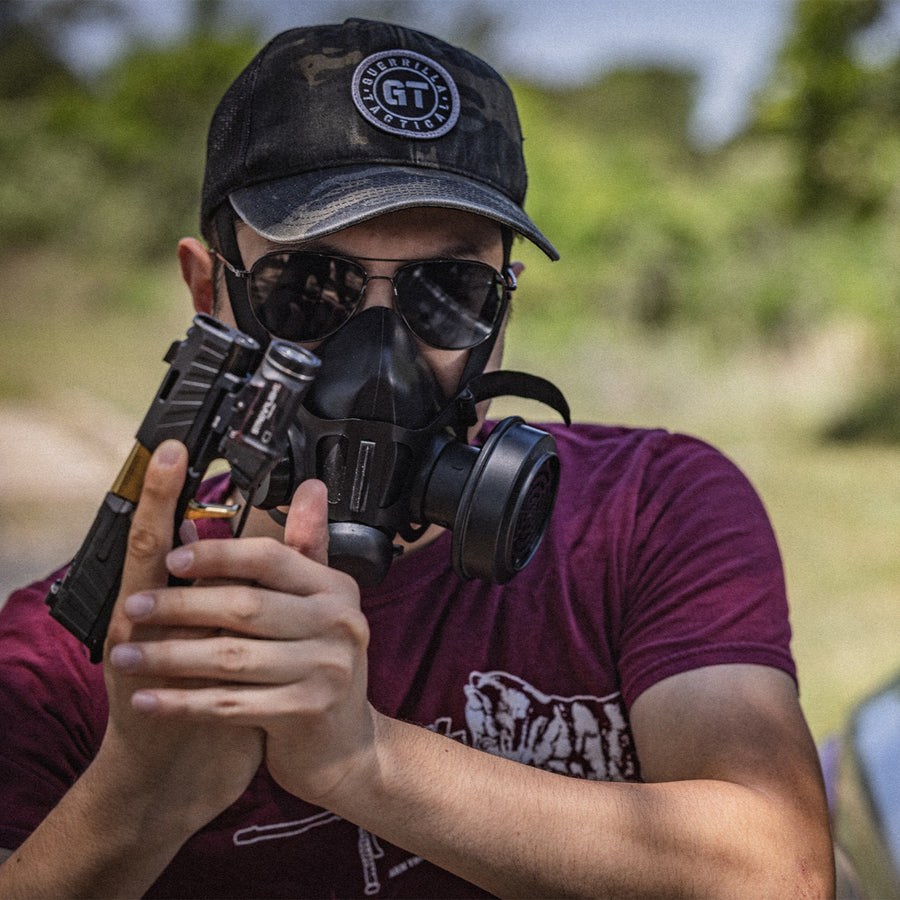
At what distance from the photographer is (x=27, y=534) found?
26.2 ft

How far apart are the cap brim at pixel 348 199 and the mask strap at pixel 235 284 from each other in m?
0.06

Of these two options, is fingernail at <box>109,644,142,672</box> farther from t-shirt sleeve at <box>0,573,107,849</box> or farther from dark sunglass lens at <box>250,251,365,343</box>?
dark sunglass lens at <box>250,251,365,343</box>

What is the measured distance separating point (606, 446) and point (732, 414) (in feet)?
39.6

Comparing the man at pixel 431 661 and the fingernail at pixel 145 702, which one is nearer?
the fingernail at pixel 145 702

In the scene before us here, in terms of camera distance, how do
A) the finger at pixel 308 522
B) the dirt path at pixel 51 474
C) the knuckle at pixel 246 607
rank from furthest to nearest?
the dirt path at pixel 51 474, the finger at pixel 308 522, the knuckle at pixel 246 607

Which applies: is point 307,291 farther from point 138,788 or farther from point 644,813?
point 644,813

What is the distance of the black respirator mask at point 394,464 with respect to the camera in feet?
5.69

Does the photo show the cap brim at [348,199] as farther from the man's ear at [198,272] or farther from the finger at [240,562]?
the finger at [240,562]

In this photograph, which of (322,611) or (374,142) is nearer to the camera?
(322,611)

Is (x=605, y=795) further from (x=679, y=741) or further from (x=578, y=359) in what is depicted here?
(x=578, y=359)

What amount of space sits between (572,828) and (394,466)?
26.3 inches

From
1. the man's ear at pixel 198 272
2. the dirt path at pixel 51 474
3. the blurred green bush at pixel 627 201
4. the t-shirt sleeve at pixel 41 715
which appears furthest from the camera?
the blurred green bush at pixel 627 201

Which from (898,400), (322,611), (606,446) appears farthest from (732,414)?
(322,611)

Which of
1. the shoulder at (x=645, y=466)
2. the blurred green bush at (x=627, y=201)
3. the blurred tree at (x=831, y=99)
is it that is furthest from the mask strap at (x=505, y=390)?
the blurred tree at (x=831, y=99)
